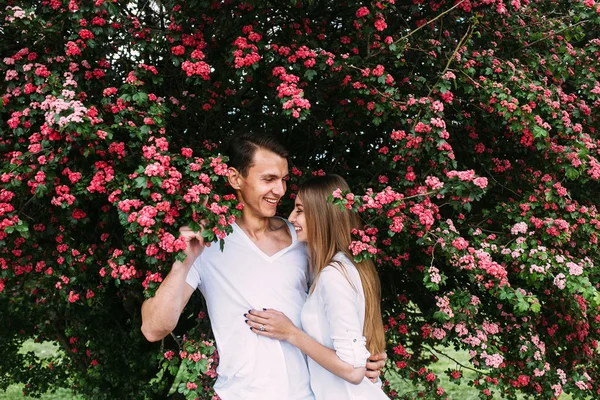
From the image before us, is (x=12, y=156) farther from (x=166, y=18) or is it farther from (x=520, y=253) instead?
(x=520, y=253)

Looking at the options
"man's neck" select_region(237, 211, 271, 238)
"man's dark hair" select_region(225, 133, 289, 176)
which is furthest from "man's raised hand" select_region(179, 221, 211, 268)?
"man's dark hair" select_region(225, 133, 289, 176)

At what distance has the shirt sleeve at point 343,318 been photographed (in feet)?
8.81

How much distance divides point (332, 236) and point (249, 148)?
2.45ft

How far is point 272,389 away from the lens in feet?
9.08

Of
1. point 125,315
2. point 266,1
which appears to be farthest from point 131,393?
point 266,1

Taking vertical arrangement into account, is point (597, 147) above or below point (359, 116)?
below

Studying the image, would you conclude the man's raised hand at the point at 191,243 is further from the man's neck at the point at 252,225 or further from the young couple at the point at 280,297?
the man's neck at the point at 252,225

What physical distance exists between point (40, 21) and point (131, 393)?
11.1ft

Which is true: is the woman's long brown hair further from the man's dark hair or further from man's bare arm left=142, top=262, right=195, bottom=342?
man's bare arm left=142, top=262, right=195, bottom=342

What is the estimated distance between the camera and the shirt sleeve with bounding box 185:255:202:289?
296cm

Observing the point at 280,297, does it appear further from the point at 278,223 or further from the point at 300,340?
the point at 278,223

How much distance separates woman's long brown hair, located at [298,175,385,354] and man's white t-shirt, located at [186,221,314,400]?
0.19 m

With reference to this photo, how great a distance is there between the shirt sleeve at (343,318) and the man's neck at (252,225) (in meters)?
0.62

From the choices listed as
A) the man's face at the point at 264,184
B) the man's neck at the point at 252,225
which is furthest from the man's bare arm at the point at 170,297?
the man's face at the point at 264,184
